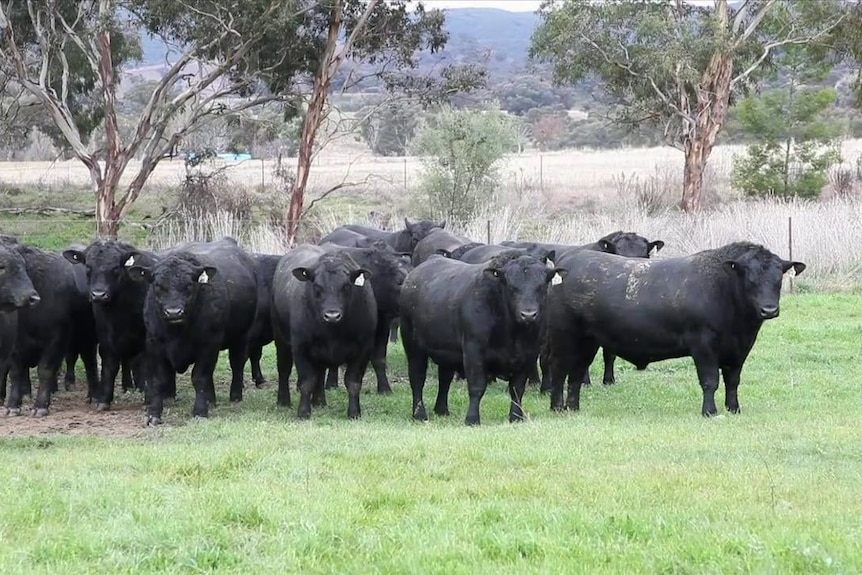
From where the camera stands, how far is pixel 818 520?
6848 millimetres

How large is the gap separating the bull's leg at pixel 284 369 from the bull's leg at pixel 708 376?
4.90 m

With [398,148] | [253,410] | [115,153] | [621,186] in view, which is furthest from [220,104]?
[398,148]

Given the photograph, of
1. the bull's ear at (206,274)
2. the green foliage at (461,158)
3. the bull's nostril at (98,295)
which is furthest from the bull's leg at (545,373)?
the green foliage at (461,158)

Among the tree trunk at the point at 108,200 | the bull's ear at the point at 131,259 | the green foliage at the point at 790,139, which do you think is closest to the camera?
the bull's ear at the point at 131,259

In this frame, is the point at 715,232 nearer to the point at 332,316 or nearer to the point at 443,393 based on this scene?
the point at 443,393

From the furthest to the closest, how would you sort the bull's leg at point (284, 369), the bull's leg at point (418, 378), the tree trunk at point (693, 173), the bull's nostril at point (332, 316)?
the tree trunk at point (693, 173) → the bull's leg at point (284, 369) → the bull's leg at point (418, 378) → the bull's nostril at point (332, 316)

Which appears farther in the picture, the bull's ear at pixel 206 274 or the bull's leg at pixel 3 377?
the bull's leg at pixel 3 377

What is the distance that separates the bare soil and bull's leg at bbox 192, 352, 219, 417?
63 centimetres

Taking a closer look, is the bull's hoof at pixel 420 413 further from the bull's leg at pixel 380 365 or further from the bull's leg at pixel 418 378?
the bull's leg at pixel 380 365

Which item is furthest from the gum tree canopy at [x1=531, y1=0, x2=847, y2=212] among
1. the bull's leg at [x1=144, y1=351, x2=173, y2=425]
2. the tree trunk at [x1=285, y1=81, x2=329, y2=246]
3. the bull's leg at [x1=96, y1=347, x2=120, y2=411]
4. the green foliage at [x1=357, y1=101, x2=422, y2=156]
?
the green foliage at [x1=357, y1=101, x2=422, y2=156]

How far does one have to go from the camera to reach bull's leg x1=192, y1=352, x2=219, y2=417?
13180mm

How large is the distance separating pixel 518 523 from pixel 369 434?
4.25 m

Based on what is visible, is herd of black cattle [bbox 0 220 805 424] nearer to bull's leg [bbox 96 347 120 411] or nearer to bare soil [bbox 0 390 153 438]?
bull's leg [bbox 96 347 120 411]

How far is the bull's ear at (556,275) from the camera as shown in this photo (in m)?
12.0
